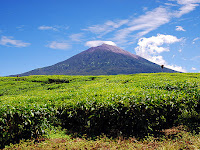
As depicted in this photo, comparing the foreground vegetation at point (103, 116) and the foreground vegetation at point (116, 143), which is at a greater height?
the foreground vegetation at point (103, 116)

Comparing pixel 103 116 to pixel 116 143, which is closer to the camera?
pixel 116 143

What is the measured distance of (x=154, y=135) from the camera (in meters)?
7.95

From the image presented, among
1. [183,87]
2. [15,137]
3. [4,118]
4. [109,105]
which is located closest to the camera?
[4,118]

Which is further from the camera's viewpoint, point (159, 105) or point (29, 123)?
point (159, 105)

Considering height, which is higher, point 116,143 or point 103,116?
point 103,116

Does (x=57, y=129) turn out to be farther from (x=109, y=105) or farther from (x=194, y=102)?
(x=194, y=102)

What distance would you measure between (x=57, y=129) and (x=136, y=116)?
4.09 meters

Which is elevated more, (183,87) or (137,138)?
(183,87)

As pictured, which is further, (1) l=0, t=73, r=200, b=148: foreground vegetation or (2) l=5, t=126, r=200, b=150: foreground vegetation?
(1) l=0, t=73, r=200, b=148: foreground vegetation

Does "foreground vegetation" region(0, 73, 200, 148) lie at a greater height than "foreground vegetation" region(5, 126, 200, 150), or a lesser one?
greater

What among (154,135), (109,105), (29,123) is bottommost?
(154,135)

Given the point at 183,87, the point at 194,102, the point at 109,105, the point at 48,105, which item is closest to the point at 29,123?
the point at 48,105

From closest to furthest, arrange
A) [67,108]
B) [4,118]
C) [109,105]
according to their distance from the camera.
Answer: [4,118]
[109,105]
[67,108]

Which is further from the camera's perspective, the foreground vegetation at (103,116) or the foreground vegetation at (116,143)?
the foreground vegetation at (103,116)
